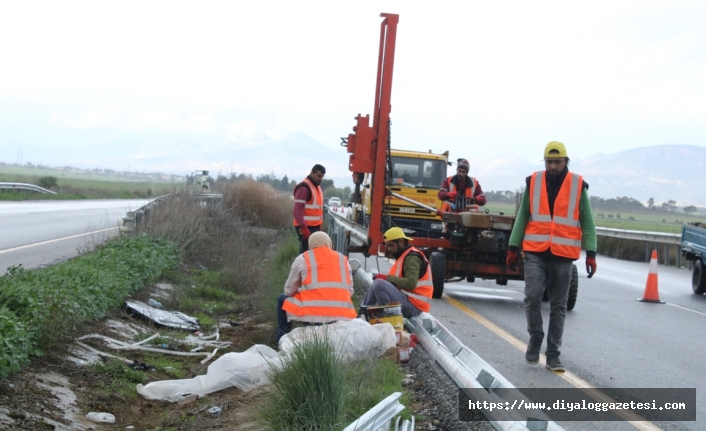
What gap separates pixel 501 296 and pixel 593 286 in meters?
3.74

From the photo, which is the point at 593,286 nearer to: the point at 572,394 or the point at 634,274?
the point at 634,274

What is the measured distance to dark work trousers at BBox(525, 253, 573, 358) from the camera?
7965 millimetres

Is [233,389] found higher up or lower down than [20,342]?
lower down

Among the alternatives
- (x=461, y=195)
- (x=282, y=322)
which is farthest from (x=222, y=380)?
(x=461, y=195)

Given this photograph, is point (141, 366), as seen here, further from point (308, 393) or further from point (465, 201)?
point (465, 201)

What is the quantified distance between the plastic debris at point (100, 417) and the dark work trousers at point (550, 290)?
152 inches

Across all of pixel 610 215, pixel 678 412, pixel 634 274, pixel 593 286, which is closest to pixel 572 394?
pixel 678 412

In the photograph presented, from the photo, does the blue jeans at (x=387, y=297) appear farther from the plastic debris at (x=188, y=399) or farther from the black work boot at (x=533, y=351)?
the plastic debris at (x=188, y=399)

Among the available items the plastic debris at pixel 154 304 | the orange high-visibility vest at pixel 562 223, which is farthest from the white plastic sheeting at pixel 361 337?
the plastic debris at pixel 154 304

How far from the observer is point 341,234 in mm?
15930

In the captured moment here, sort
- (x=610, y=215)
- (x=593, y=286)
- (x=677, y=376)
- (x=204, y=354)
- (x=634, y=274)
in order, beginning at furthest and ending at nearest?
(x=610, y=215) < (x=634, y=274) < (x=593, y=286) < (x=204, y=354) < (x=677, y=376)

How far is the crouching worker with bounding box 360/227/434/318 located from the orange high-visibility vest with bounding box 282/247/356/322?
0.72 m

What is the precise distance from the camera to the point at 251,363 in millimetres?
7262

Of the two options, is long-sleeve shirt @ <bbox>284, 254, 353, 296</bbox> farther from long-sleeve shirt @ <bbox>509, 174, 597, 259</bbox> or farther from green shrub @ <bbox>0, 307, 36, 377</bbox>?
green shrub @ <bbox>0, 307, 36, 377</bbox>
